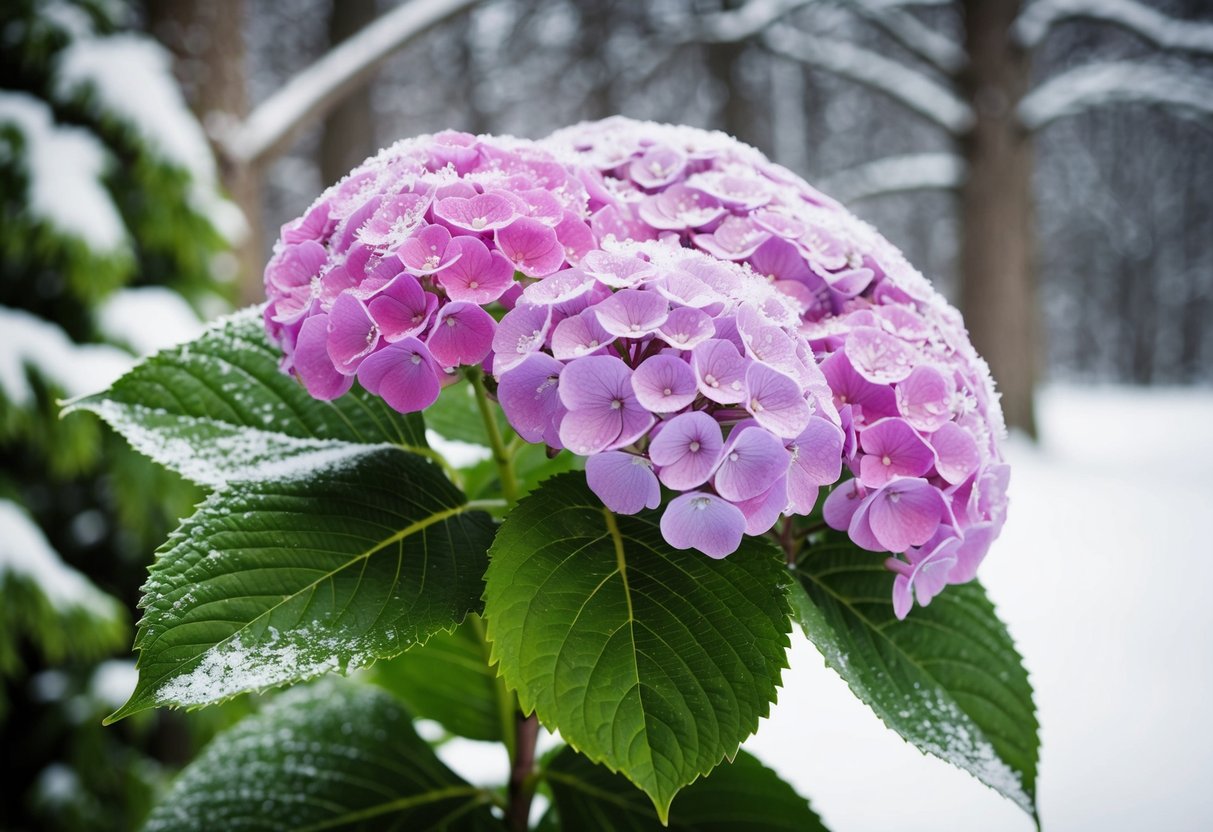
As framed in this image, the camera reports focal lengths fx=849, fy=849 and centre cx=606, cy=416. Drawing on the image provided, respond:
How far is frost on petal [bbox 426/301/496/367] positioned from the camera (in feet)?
1.57

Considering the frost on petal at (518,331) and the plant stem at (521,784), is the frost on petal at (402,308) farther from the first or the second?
the plant stem at (521,784)

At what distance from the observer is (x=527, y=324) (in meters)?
0.46

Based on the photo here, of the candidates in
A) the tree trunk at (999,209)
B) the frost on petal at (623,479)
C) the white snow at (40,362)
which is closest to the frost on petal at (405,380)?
the frost on petal at (623,479)

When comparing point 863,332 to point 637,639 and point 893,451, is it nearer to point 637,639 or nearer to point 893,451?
point 893,451

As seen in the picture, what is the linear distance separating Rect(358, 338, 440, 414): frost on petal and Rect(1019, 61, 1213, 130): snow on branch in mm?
6023

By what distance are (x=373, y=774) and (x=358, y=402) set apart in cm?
33

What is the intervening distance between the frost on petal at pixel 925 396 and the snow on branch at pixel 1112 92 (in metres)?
5.86

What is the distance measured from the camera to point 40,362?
6.03 ft

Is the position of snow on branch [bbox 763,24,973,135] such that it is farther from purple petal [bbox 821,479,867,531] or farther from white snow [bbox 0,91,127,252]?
purple petal [bbox 821,479,867,531]

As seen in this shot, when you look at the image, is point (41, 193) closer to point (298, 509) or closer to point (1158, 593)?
point (298, 509)

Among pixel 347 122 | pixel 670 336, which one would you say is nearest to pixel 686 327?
pixel 670 336

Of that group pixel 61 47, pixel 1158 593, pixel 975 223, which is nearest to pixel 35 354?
pixel 61 47

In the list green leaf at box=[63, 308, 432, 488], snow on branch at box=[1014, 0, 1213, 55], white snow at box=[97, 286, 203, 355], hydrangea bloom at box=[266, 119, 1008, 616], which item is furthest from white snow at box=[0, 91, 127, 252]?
snow on branch at box=[1014, 0, 1213, 55]

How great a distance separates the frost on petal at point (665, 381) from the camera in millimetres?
429
